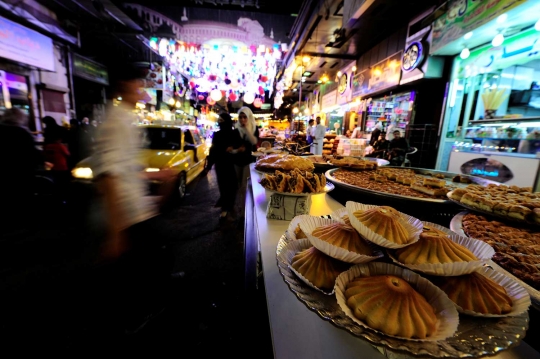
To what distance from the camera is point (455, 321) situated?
50cm

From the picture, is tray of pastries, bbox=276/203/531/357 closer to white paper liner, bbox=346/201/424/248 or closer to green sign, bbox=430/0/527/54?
white paper liner, bbox=346/201/424/248

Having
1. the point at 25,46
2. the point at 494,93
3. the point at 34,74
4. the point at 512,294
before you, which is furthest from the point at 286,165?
the point at 34,74

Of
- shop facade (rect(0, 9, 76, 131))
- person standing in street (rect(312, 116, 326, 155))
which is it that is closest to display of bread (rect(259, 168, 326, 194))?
shop facade (rect(0, 9, 76, 131))

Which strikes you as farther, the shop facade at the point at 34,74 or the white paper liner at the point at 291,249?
the shop facade at the point at 34,74

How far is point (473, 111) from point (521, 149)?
2432 mm

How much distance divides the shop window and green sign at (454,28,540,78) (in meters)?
14.7

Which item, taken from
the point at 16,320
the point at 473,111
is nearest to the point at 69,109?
the point at 16,320

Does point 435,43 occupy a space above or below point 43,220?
above

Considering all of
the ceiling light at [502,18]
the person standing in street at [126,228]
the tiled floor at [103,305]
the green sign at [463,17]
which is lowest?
the tiled floor at [103,305]

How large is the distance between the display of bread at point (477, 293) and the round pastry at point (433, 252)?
0.05 meters

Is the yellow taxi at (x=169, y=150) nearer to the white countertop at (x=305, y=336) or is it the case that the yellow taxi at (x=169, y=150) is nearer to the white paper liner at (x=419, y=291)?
the white countertop at (x=305, y=336)

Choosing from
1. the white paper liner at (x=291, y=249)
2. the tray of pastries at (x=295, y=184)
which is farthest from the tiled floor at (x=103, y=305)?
the tray of pastries at (x=295, y=184)

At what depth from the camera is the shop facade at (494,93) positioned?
4363 mm

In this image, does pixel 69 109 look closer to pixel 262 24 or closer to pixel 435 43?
pixel 262 24
